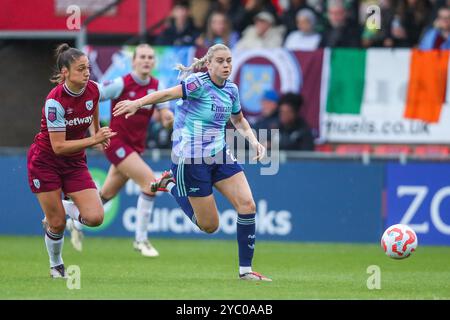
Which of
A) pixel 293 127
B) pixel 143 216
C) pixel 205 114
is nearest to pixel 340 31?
pixel 293 127

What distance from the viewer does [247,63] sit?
18.1m

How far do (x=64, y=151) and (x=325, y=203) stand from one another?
693cm

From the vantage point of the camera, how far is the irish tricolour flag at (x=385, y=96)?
17.3 meters

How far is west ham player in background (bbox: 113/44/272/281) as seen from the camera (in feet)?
35.3

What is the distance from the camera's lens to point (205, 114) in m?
11.1

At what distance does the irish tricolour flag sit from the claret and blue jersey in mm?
6714

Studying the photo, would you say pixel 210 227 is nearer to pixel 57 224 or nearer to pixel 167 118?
pixel 57 224

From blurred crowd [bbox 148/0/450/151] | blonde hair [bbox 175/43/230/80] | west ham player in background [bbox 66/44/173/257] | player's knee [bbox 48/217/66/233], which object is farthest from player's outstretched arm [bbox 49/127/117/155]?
blurred crowd [bbox 148/0/450/151]

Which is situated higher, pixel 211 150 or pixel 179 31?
pixel 179 31

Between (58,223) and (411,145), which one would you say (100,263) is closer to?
(58,223)

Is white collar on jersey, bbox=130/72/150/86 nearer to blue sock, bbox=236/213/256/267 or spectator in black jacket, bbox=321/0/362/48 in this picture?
blue sock, bbox=236/213/256/267

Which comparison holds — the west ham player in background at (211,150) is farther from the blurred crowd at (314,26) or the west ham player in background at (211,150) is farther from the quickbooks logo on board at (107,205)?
the blurred crowd at (314,26)

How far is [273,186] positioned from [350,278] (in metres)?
5.60

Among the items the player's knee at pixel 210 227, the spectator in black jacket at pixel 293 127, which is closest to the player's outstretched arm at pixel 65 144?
the player's knee at pixel 210 227
